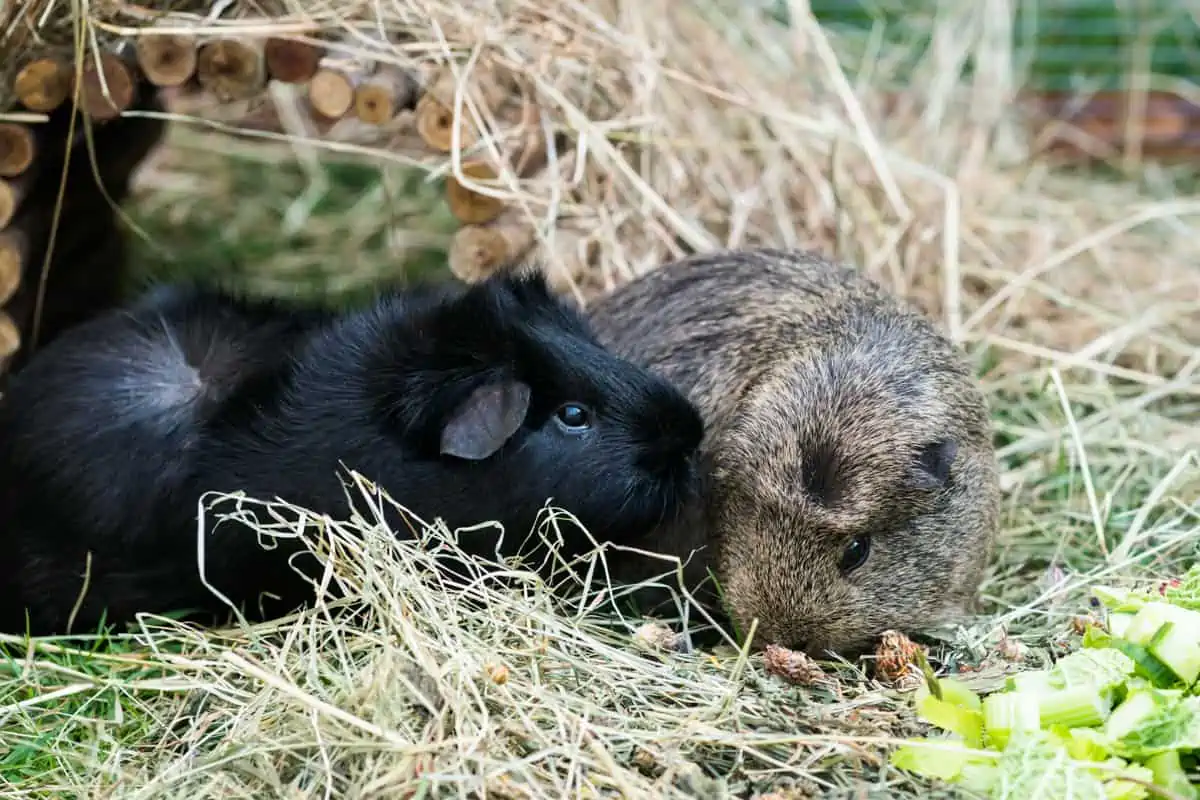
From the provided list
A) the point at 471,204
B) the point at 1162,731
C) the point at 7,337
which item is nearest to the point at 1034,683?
the point at 1162,731

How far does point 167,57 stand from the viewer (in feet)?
11.8

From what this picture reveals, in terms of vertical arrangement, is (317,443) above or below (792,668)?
above

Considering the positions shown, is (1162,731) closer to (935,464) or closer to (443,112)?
(935,464)

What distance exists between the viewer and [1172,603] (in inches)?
105

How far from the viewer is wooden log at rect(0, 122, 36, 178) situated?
359cm

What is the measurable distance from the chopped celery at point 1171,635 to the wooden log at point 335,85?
2.41m

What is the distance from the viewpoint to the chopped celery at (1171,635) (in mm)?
2426

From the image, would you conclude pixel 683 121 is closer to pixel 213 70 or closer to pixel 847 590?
pixel 213 70

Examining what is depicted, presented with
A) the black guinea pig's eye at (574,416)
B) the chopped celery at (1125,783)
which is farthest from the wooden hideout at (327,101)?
the chopped celery at (1125,783)

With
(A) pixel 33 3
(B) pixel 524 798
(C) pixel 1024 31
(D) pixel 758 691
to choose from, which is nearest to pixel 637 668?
(D) pixel 758 691

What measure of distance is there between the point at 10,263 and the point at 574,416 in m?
1.73

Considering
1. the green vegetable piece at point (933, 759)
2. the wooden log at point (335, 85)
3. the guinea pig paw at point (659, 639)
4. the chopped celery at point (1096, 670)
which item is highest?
the wooden log at point (335, 85)

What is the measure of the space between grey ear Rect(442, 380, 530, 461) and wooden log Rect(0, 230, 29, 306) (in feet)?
4.99

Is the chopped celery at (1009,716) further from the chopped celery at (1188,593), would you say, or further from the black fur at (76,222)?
the black fur at (76,222)
